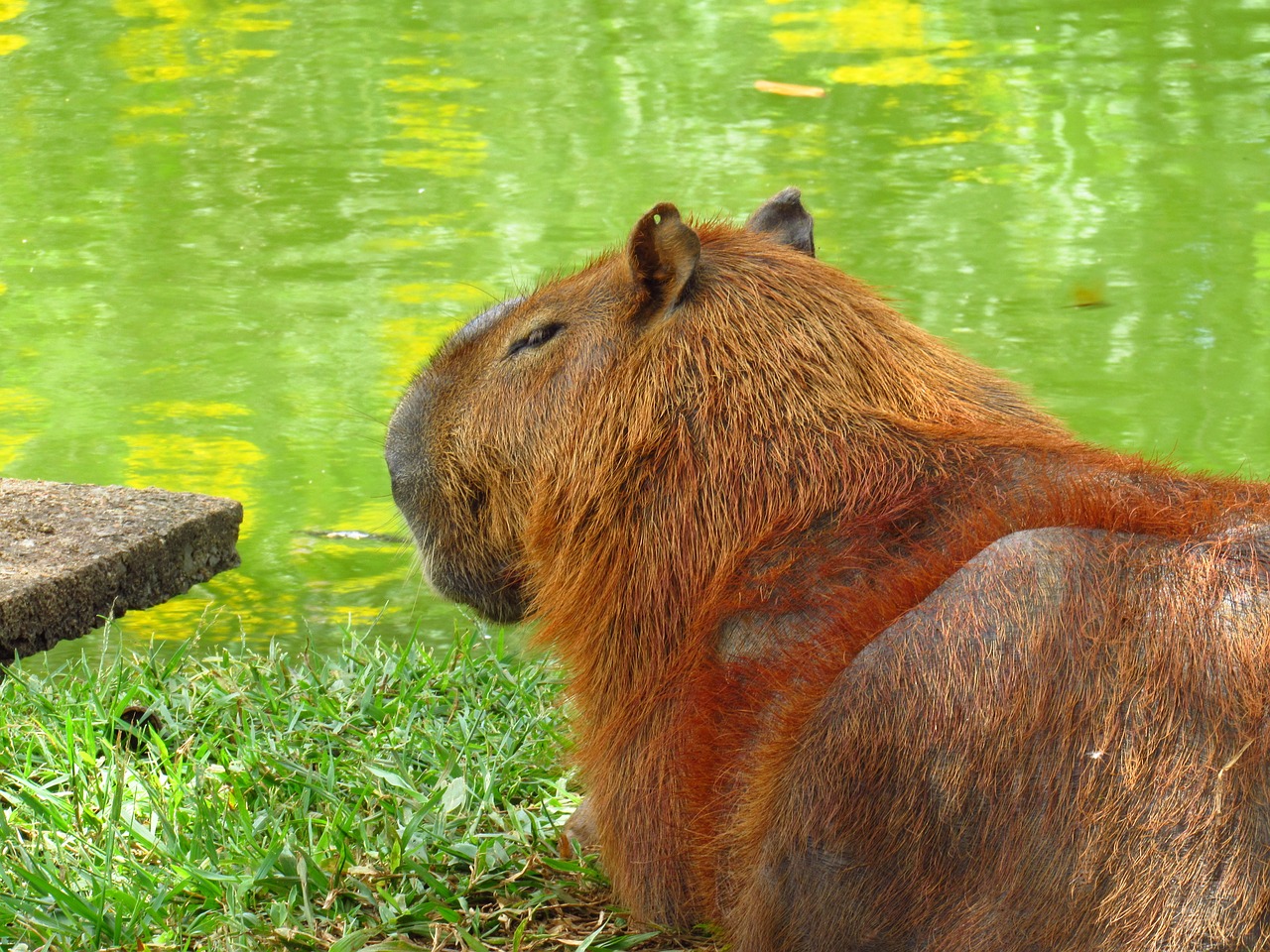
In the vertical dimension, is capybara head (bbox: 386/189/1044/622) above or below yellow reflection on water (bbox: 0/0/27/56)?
above

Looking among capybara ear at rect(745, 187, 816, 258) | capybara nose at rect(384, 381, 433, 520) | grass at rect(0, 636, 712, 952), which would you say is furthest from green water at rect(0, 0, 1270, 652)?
capybara ear at rect(745, 187, 816, 258)

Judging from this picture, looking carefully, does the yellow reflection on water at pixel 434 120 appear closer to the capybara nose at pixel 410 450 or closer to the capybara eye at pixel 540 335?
the capybara nose at pixel 410 450

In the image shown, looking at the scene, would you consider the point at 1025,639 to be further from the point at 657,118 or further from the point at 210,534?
the point at 657,118

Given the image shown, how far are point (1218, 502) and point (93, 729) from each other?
2.32 meters

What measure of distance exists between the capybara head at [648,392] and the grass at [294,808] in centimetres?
47

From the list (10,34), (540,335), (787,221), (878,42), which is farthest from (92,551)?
(10,34)

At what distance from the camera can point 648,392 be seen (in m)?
2.41

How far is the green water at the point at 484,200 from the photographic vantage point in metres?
5.23

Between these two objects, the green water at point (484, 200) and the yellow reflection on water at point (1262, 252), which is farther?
the yellow reflection on water at point (1262, 252)

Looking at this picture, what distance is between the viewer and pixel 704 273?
2.51 meters

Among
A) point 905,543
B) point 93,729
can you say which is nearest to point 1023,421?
point 905,543

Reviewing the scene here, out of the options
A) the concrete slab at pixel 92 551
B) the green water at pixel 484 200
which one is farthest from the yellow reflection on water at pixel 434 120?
the concrete slab at pixel 92 551

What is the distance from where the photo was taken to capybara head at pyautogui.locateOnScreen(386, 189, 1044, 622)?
7.72ft

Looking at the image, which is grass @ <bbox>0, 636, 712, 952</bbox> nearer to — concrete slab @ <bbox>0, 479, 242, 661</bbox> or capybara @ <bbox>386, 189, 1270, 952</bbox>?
concrete slab @ <bbox>0, 479, 242, 661</bbox>
